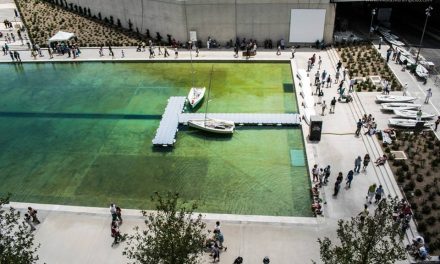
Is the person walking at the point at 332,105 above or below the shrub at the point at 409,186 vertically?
above

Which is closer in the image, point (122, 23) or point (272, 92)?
point (272, 92)

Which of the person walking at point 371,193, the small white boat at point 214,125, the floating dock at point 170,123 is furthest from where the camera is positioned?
the small white boat at point 214,125

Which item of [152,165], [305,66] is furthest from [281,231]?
[305,66]

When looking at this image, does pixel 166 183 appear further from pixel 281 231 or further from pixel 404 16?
pixel 404 16

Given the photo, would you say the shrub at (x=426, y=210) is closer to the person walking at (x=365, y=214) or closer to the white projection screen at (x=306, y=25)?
the person walking at (x=365, y=214)

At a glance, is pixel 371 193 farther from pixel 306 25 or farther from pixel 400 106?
pixel 306 25

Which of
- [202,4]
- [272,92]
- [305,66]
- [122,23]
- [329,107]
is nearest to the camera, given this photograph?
[329,107]

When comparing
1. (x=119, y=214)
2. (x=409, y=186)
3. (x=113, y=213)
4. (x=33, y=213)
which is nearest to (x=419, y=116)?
(x=409, y=186)

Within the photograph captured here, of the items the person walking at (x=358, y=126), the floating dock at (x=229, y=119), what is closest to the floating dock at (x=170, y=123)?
the floating dock at (x=229, y=119)
